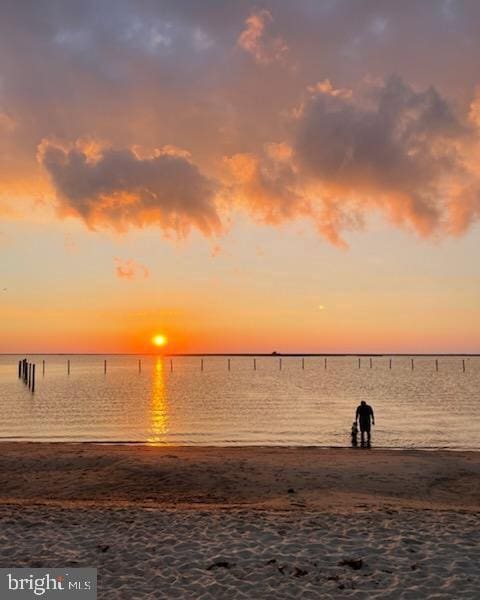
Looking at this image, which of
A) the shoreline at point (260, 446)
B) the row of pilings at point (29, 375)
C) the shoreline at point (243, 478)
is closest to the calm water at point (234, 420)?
the shoreline at point (260, 446)

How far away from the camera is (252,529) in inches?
403

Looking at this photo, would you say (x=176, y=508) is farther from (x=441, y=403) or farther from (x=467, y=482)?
(x=441, y=403)

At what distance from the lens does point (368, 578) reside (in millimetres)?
7969

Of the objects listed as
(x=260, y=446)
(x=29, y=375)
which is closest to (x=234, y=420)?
(x=260, y=446)

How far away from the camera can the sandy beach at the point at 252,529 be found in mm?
7863

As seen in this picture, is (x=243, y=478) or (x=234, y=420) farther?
(x=234, y=420)

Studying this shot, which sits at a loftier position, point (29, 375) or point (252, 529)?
point (252, 529)

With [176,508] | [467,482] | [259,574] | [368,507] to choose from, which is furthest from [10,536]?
[467,482]

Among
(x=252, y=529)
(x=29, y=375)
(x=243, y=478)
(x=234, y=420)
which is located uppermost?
(x=252, y=529)

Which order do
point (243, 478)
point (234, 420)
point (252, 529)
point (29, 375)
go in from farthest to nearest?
1. point (29, 375)
2. point (234, 420)
3. point (243, 478)
4. point (252, 529)

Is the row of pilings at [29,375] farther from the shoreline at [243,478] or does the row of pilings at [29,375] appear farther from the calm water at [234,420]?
the shoreline at [243,478]

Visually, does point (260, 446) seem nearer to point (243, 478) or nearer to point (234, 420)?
point (243, 478)

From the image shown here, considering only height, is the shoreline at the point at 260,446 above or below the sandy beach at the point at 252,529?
below

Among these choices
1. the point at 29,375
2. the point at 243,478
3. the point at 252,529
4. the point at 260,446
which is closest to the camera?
the point at 252,529
